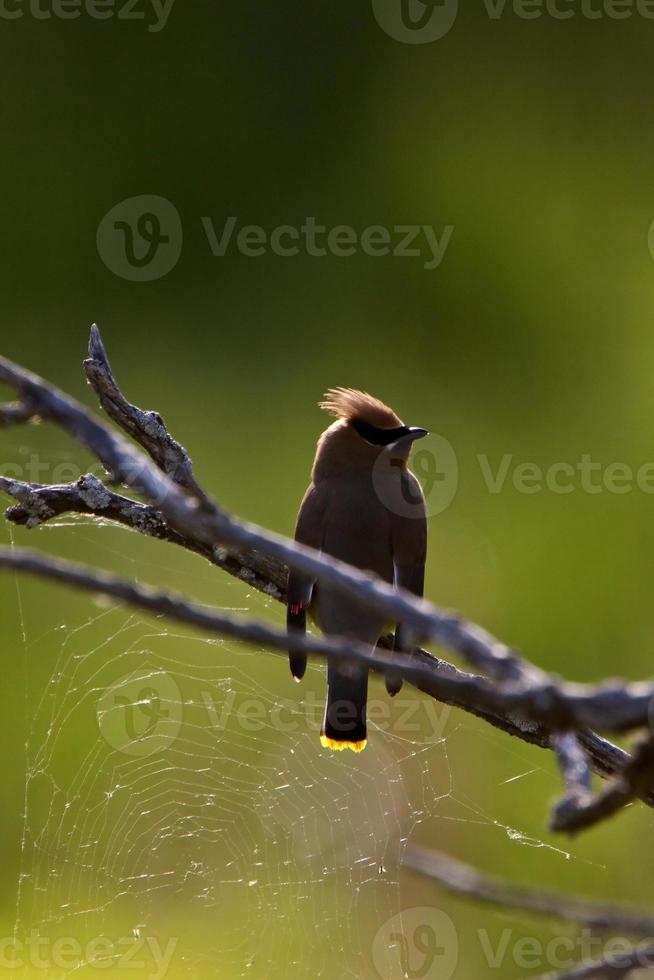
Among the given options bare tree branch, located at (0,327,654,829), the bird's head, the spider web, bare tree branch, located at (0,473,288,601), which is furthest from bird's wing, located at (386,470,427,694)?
bare tree branch, located at (0,327,654,829)

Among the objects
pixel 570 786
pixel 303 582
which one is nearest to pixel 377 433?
pixel 303 582

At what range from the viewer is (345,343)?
5.22 metres

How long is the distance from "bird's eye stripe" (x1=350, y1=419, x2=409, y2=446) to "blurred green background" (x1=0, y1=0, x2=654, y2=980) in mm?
808

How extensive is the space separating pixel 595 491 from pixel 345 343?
115 cm

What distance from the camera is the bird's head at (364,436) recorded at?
2588 millimetres

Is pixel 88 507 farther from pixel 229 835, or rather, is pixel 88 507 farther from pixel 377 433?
pixel 229 835

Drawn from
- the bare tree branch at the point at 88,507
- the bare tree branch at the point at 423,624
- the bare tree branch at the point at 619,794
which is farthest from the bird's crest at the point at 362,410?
the bare tree branch at the point at 619,794

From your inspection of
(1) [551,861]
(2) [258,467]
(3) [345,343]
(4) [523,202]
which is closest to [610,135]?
(4) [523,202]

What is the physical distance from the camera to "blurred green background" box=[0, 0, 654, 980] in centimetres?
317

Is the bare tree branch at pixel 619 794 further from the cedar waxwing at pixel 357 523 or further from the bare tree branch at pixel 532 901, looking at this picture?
the cedar waxwing at pixel 357 523

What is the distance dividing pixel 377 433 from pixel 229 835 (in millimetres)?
1091

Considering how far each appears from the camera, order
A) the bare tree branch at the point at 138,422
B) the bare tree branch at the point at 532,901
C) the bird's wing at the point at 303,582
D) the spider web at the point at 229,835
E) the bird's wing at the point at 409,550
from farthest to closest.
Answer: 1. the spider web at the point at 229,835
2. the bird's wing at the point at 409,550
3. the bird's wing at the point at 303,582
4. the bare tree branch at the point at 138,422
5. the bare tree branch at the point at 532,901

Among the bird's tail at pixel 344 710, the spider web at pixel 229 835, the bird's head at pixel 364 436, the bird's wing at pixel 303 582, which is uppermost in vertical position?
the bird's head at pixel 364 436

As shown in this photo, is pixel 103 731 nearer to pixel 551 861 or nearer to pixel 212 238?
pixel 551 861
